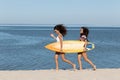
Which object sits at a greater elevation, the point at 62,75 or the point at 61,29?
the point at 61,29

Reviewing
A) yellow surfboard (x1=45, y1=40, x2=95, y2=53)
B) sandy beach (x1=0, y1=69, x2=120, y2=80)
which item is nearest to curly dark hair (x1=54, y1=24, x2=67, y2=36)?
yellow surfboard (x1=45, y1=40, x2=95, y2=53)

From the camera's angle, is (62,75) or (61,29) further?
(61,29)

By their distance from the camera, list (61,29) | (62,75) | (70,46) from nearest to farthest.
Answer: (62,75)
(61,29)
(70,46)

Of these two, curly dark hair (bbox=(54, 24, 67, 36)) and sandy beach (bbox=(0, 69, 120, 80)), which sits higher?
curly dark hair (bbox=(54, 24, 67, 36))

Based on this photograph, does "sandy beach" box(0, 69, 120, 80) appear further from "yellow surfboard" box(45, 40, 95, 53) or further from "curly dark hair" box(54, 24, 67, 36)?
"curly dark hair" box(54, 24, 67, 36)

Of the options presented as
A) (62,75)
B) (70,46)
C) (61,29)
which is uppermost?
(61,29)

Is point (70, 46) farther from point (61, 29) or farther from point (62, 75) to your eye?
point (62, 75)

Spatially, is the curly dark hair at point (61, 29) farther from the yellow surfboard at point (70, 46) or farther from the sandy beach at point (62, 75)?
the sandy beach at point (62, 75)

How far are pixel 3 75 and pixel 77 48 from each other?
266 cm

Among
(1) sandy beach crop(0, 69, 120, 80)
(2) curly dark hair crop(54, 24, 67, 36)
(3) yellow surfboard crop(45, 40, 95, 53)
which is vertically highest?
(2) curly dark hair crop(54, 24, 67, 36)

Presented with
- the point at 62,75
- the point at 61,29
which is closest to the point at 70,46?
the point at 61,29

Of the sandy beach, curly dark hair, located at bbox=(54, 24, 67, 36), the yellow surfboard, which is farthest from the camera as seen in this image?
the yellow surfboard

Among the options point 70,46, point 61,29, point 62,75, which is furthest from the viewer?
point 70,46

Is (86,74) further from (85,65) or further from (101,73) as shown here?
(85,65)
